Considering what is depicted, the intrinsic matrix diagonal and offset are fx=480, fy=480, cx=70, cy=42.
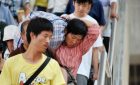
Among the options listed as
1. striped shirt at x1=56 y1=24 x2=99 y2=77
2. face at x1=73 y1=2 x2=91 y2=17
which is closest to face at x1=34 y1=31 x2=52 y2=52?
striped shirt at x1=56 y1=24 x2=99 y2=77

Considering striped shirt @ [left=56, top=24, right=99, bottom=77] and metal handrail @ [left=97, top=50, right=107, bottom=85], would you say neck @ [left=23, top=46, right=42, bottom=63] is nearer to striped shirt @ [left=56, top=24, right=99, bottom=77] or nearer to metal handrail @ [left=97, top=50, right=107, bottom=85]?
striped shirt @ [left=56, top=24, right=99, bottom=77]

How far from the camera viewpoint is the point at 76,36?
437cm

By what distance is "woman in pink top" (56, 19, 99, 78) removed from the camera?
14.4 feet

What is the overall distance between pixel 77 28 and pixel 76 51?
10.4 inches

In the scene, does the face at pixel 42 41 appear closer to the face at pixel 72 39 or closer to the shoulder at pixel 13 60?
the shoulder at pixel 13 60

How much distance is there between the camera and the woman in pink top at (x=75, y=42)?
4.38 m

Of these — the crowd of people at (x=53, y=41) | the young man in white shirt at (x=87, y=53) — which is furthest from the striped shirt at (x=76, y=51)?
the young man in white shirt at (x=87, y=53)

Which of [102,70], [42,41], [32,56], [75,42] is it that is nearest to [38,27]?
[42,41]

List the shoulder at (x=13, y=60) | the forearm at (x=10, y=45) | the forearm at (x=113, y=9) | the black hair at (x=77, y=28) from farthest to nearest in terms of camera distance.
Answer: the forearm at (x=113, y=9) < the forearm at (x=10, y=45) < the black hair at (x=77, y=28) < the shoulder at (x=13, y=60)

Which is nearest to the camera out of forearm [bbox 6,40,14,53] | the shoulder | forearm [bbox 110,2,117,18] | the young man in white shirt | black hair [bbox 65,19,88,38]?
the shoulder

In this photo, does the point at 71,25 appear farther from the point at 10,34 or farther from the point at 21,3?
the point at 21,3

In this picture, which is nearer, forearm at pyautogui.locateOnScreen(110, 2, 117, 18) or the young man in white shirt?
the young man in white shirt

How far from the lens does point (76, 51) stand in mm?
4527

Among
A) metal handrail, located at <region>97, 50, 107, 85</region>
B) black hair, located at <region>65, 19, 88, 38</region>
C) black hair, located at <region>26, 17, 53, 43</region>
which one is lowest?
metal handrail, located at <region>97, 50, 107, 85</region>
